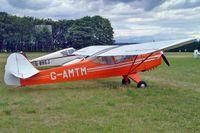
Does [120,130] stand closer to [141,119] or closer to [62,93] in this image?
[141,119]

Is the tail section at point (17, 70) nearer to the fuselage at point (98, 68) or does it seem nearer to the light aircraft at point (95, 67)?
the light aircraft at point (95, 67)

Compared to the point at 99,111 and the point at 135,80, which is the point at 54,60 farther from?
the point at 99,111

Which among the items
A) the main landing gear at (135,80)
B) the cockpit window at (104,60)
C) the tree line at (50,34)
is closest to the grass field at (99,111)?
the main landing gear at (135,80)

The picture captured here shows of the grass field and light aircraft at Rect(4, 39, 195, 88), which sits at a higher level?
light aircraft at Rect(4, 39, 195, 88)

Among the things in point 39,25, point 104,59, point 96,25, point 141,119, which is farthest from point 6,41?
point 141,119

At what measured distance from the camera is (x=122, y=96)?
28.4 feet

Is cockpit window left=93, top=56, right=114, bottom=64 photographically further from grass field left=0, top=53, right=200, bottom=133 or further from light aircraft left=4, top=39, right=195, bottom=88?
grass field left=0, top=53, right=200, bottom=133

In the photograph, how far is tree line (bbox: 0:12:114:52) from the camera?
66.3m

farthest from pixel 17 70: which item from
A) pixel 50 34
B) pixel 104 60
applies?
pixel 50 34

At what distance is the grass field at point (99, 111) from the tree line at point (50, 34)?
56500 mm

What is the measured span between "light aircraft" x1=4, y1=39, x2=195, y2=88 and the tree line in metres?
54.3

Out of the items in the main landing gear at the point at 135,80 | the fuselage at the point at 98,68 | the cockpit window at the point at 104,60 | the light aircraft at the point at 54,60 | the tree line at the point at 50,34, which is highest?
the tree line at the point at 50,34

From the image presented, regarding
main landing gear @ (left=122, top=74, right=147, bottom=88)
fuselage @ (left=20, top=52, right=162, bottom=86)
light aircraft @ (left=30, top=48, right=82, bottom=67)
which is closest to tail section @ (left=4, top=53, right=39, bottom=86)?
fuselage @ (left=20, top=52, right=162, bottom=86)

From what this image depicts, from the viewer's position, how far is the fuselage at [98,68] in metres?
9.85
